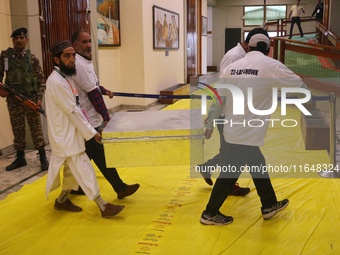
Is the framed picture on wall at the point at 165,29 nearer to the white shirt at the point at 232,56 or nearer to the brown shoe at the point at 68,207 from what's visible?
the white shirt at the point at 232,56

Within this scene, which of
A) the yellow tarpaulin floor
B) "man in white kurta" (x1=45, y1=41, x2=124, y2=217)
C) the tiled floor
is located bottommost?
the yellow tarpaulin floor

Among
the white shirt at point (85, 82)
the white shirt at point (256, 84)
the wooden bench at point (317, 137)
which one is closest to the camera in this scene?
the white shirt at point (256, 84)

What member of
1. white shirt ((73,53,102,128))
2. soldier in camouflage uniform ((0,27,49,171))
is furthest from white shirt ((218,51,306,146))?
soldier in camouflage uniform ((0,27,49,171))

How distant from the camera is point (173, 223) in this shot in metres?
3.12

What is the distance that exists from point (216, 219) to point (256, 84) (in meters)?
1.09

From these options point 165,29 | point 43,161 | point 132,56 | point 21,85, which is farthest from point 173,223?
point 165,29

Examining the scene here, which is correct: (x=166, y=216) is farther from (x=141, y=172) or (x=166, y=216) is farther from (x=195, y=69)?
(x=195, y=69)

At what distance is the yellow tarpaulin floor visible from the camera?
8.98 ft

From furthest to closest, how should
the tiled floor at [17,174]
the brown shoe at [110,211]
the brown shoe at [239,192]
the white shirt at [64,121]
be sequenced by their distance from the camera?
the tiled floor at [17,174]
the brown shoe at [239,192]
the brown shoe at [110,211]
the white shirt at [64,121]

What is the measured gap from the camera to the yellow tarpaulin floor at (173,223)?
2.74 meters

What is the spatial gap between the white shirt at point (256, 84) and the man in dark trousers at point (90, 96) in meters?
1.13

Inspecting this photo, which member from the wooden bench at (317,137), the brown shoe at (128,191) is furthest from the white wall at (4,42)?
the wooden bench at (317,137)

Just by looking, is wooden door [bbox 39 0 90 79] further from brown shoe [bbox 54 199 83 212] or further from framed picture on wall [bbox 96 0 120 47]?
brown shoe [bbox 54 199 83 212]

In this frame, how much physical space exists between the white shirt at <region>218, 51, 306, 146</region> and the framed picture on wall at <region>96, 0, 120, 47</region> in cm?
552
